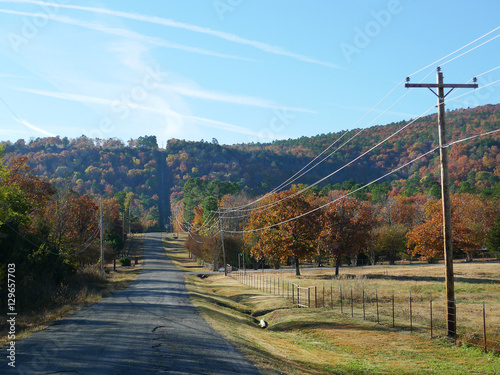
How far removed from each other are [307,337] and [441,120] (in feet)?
42.4

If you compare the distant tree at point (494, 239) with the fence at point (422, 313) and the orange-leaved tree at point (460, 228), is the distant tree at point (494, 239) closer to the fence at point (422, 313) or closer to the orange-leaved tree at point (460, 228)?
the orange-leaved tree at point (460, 228)

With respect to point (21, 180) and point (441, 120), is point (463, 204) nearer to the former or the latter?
point (441, 120)

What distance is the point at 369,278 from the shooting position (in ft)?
179

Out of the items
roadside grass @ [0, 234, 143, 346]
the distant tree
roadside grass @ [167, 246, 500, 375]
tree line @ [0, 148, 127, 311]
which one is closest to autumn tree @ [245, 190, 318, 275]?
roadside grass @ [0, 234, 143, 346]

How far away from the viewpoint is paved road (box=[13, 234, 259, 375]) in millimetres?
13422

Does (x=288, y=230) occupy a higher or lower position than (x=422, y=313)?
higher

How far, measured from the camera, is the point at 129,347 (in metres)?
16.3

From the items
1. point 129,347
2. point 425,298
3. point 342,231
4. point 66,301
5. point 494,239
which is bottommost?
point 425,298

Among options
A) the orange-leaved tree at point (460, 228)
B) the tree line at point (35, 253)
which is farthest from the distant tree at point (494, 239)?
the tree line at point (35, 253)

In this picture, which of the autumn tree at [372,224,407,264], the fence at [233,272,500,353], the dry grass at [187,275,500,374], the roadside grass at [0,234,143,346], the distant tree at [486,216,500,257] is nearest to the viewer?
the dry grass at [187,275,500,374]

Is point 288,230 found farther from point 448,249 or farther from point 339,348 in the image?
point 448,249

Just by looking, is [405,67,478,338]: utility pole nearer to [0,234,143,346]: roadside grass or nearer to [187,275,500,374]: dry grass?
[187,275,500,374]: dry grass

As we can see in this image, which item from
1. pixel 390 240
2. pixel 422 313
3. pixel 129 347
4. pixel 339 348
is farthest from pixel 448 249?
pixel 390 240

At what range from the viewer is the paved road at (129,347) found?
13.4 meters
